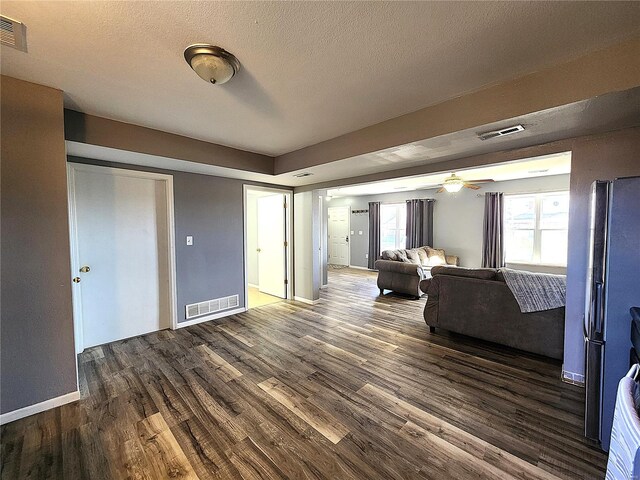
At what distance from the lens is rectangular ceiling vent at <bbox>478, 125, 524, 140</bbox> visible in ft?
6.64

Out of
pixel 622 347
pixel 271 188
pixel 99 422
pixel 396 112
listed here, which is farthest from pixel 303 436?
pixel 271 188

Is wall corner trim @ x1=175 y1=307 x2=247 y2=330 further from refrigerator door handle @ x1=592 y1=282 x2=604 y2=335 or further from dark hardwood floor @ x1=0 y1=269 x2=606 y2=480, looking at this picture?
refrigerator door handle @ x1=592 y1=282 x2=604 y2=335

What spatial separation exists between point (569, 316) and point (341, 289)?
4.00 m

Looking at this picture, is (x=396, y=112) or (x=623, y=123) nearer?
(x=623, y=123)

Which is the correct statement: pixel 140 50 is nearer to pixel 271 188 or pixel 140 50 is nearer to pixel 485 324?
pixel 271 188

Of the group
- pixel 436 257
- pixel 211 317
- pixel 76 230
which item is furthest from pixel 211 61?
pixel 436 257


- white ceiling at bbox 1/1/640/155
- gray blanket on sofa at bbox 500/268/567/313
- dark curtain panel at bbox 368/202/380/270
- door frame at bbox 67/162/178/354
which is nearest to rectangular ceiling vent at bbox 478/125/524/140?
white ceiling at bbox 1/1/640/155

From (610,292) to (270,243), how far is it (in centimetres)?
466

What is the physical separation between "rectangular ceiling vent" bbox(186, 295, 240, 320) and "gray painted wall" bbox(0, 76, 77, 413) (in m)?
1.70

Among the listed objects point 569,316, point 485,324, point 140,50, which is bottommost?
point 485,324

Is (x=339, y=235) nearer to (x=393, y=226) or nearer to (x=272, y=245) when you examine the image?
(x=393, y=226)

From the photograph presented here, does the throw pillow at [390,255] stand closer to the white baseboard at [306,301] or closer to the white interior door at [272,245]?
the white baseboard at [306,301]

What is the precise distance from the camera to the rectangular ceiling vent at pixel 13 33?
53.1 inches

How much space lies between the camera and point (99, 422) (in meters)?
1.92
